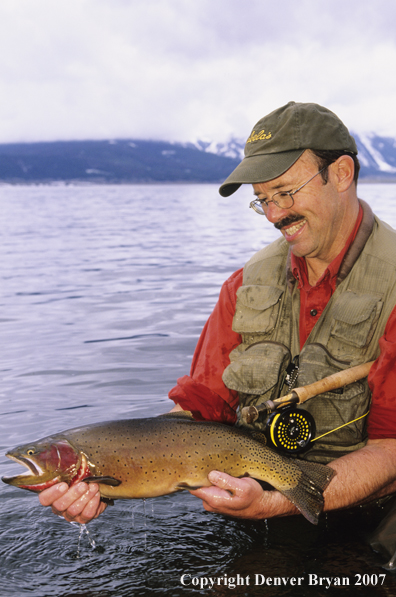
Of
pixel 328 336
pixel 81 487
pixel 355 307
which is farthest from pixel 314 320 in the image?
pixel 81 487

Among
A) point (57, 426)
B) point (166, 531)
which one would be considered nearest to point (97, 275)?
point (57, 426)

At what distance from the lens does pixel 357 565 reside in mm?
3656

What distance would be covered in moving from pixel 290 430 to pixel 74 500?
126cm

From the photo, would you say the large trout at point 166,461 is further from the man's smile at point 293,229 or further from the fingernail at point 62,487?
the man's smile at point 293,229

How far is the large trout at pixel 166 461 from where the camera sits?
133 inches

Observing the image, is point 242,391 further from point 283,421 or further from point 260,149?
point 260,149

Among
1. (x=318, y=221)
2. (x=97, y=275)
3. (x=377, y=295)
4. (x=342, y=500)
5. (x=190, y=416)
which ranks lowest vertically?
(x=97, y=275)

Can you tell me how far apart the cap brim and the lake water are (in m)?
2.23

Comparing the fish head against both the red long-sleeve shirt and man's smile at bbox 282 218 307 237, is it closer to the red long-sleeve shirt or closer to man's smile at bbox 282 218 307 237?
the red long-sleeve shirt

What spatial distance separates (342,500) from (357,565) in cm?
43

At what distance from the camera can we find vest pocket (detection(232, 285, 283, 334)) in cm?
403

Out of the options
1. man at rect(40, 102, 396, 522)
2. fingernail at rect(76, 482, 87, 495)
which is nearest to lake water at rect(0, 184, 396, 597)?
man at rect(40, 102, 396, 522)

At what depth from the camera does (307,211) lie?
3727mm

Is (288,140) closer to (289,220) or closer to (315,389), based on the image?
(289,220)
